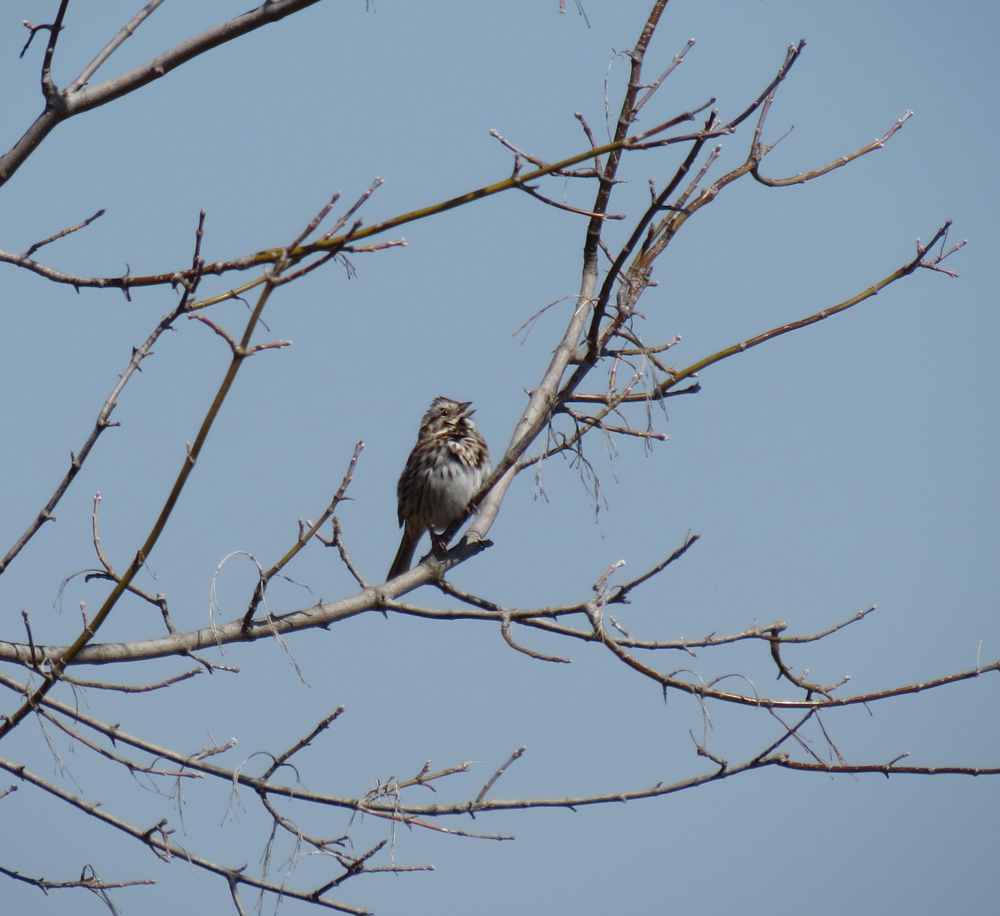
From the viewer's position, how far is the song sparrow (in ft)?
21.8

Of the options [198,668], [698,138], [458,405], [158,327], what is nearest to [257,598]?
[198,668]

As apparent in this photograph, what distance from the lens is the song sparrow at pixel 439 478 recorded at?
21.8 feet

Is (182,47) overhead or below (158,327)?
overhead

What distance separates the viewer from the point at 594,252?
4121 millimetres

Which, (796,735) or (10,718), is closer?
(10,718)

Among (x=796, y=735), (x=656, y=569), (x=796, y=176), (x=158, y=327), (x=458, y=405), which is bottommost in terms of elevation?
(x=796, y=735)

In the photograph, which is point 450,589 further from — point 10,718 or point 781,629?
point 10,718

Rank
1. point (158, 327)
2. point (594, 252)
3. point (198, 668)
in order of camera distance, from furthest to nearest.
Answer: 1. point (594, 252)
2. point (198, 668)
3. point (158, 327)

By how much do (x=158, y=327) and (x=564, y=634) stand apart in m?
1.55

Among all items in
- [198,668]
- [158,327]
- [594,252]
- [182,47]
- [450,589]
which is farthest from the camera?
[594,252]

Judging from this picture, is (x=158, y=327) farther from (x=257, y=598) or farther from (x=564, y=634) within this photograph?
(x=564, y=634)

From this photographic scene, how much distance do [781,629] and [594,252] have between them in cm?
159

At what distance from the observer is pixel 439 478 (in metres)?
6.70

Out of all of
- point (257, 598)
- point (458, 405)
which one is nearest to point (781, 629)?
point (257, 598)
